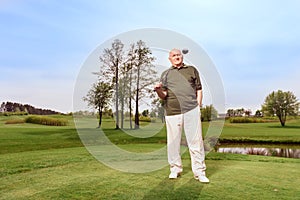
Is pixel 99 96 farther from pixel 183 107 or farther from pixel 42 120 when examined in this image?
pixel 42 120

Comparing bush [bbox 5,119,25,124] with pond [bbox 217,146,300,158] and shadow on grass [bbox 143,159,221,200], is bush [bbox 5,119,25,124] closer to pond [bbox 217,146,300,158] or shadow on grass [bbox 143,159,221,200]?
pond [bbox 217,146,300,158]

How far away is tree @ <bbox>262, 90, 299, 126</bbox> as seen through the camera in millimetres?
41531

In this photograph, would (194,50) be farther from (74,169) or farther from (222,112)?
(74,169)

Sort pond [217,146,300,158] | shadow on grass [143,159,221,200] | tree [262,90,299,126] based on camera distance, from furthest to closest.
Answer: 1. tree [262,90,299,126]
2. pond [217,146,300,158]
3. shadow on grass [143,159,221,200]

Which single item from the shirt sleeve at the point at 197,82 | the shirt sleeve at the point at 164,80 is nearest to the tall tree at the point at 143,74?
the shirt sleeve at the point at 164,80

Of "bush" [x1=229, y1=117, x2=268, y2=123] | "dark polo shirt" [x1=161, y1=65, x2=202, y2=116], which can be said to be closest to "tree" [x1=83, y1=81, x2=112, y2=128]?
"dark polo shirt" [x1=161, y1=65, x2=202, y2=116]

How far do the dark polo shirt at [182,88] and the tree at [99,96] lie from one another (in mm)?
1759

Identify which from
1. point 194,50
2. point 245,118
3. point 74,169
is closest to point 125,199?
point 74,169

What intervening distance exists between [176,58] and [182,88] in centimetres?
48

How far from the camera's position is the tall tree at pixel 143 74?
5.89 m

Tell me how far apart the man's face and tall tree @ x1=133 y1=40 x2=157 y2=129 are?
46.0 inches

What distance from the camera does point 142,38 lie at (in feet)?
16.1

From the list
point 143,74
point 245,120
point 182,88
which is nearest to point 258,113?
point 245,120

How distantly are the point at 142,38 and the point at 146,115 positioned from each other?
6.19ft
